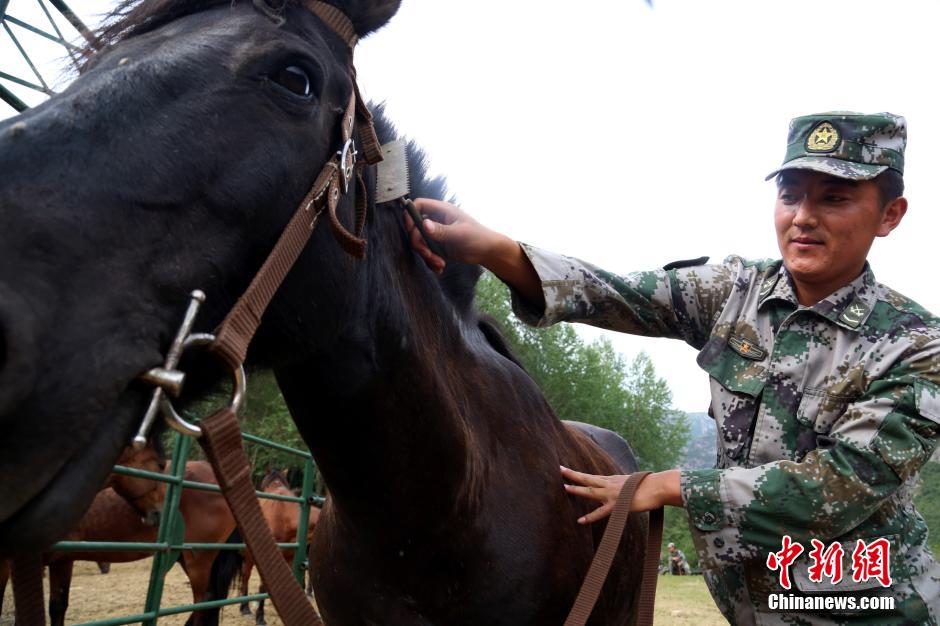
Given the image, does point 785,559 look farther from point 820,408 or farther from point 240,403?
point 240,403

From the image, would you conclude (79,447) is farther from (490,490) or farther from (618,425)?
(618,425)

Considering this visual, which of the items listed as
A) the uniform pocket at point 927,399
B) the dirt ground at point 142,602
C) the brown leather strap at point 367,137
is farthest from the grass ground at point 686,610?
the brown leather strap at point 367,137

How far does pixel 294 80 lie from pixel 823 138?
155cm

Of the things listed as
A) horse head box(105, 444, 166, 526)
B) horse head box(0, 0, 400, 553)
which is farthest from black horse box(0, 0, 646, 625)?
horse head box(105, 444, 166, 526)

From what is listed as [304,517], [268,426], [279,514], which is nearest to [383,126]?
[304,517]

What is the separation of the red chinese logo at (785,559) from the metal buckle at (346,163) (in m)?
1.51

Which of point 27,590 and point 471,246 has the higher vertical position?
point 471,246

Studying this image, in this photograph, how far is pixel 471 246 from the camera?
86.6 inches

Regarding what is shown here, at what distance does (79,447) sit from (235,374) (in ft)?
0.99

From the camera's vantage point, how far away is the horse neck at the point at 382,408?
6.21 feet

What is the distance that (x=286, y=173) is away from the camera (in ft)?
5.05

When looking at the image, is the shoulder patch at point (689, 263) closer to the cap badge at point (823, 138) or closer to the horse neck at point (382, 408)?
the cap badge at point (823, 138)

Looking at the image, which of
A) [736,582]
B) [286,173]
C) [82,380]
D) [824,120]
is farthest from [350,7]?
[736,582]

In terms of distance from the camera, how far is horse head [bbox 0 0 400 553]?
107cm
